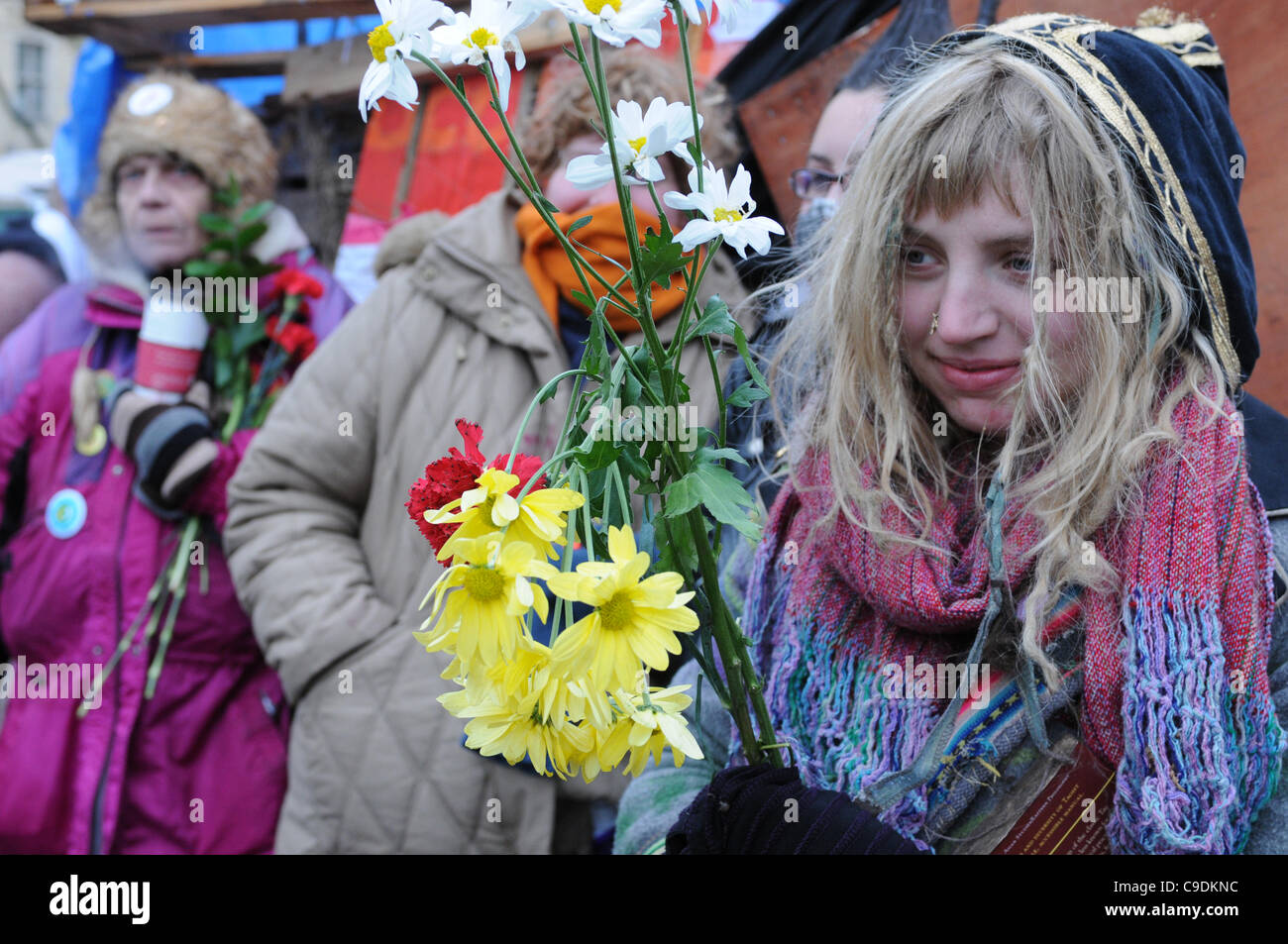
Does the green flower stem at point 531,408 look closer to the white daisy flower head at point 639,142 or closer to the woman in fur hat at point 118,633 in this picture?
the white daisy flower head at point 639,142

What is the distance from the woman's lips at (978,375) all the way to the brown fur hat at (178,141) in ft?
6.18

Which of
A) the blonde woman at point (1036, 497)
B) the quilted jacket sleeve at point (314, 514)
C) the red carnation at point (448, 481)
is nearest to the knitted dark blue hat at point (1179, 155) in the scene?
the blonde woman at point (1036, 497)

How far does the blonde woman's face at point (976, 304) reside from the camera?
1.16m

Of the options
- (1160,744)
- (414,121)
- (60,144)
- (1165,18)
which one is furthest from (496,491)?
(60,144)

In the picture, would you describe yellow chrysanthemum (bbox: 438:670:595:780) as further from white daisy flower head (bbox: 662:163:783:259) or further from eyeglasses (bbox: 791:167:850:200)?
eyeglasses (bbox: 791:167:850:200)

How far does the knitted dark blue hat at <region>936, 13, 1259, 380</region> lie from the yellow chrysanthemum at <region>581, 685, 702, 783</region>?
2.57 ft

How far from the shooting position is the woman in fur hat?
6.95 ft

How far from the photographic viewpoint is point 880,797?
1111 millimetres

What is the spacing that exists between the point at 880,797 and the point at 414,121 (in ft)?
7.49

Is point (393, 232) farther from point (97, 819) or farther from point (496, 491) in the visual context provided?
point (496, 491)

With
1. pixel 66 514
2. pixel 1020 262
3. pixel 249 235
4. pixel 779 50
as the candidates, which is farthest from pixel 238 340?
pixel 1020 262

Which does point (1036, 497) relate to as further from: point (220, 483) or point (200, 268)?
point (200, 268)

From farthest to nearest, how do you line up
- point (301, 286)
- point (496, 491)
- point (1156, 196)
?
point (301, 286) < point (1156, 196) < point (496, 491)

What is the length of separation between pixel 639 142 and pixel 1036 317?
54 centimetres
